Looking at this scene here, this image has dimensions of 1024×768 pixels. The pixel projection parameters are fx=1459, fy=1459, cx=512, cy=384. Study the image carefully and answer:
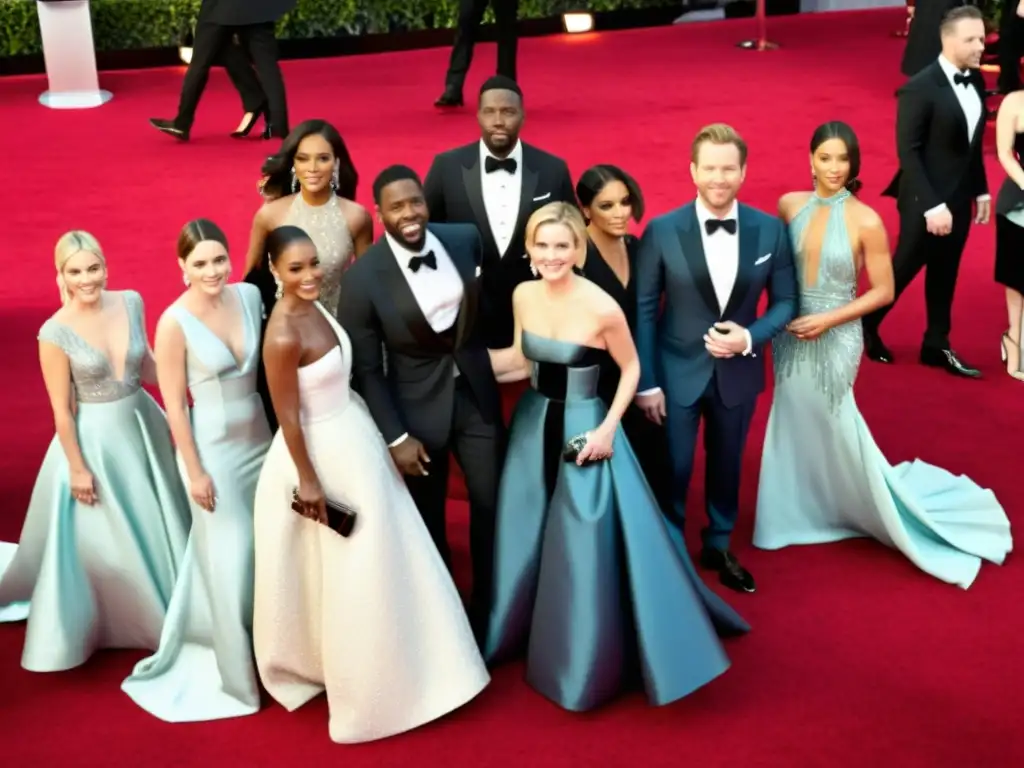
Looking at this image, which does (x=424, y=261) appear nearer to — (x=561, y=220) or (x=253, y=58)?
(x=561, y=220)

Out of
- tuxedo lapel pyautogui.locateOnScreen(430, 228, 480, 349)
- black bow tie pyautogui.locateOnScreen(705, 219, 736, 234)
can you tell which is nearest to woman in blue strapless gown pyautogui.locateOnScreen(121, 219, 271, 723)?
tuxedo lapel pyautogui.locateOnScreen(430, 228, 480, 349)

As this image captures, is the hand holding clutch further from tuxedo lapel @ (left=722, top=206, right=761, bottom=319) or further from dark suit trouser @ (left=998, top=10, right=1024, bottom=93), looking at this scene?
dark suit trouser @ (left=998, top=10, right=1024, bottom=93)

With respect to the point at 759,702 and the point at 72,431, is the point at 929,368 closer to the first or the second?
the point at 759,702

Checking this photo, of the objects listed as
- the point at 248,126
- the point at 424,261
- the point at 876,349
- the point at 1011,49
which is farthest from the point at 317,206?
the point at 1011,49

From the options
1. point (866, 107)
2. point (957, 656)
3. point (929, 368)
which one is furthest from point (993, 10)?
point (957, 656)

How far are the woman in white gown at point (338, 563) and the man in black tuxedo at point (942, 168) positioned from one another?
295 centimetres

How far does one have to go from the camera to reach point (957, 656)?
13.8ft

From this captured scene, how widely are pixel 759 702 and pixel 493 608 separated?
30.8 inches

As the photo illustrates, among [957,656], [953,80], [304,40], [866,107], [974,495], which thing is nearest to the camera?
[957,656]

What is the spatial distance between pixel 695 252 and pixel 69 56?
755cm

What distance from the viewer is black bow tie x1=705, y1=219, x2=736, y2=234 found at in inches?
164

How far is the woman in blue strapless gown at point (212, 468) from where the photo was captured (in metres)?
3.86

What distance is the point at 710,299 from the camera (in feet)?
13.8

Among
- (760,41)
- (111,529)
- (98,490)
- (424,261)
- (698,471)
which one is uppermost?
(424,261)
